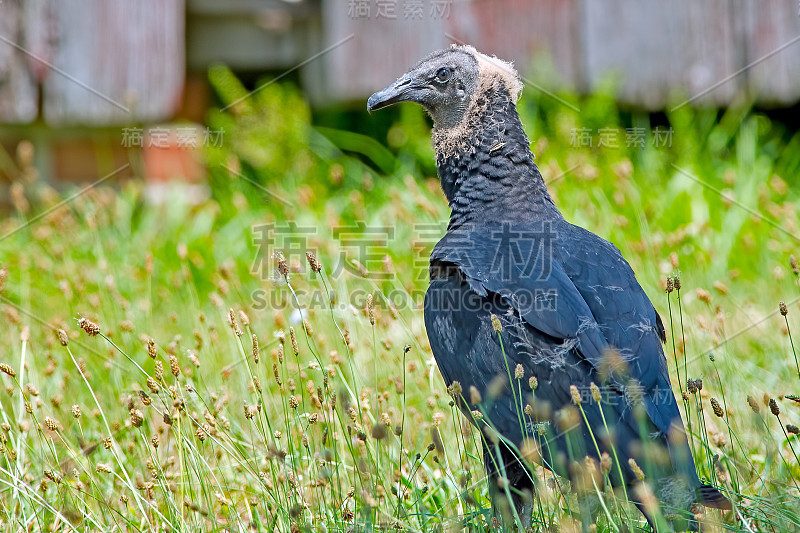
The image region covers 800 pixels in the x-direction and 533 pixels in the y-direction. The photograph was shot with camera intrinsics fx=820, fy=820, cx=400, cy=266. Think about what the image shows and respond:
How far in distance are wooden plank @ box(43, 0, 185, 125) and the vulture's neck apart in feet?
8.68

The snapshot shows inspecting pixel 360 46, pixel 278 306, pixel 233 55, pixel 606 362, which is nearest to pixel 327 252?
pixel 278 306

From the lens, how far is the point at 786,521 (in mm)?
2025

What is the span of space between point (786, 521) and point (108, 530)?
174 cm

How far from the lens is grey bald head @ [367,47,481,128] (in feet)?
8.95

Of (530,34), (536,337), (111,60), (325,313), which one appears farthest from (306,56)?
(536,337)

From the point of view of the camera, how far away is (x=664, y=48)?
5.05m

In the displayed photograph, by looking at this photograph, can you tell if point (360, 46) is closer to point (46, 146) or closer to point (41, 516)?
point (46, 146)

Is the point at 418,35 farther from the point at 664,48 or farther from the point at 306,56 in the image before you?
the point at 664,48

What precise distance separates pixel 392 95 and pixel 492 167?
44cm

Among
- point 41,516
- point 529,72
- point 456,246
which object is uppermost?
point 529,72

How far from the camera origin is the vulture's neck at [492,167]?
2.56 meters

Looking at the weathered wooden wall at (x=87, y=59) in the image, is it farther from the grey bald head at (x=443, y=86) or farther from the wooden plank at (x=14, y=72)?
the grey bald head at (x=443, y=86)

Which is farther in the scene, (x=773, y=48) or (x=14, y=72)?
(x=773, y=48)

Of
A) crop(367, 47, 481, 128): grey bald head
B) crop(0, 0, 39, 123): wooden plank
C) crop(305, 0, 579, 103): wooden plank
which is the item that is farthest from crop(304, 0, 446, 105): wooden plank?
crop(367, 47, 481, 128): grey bald head
